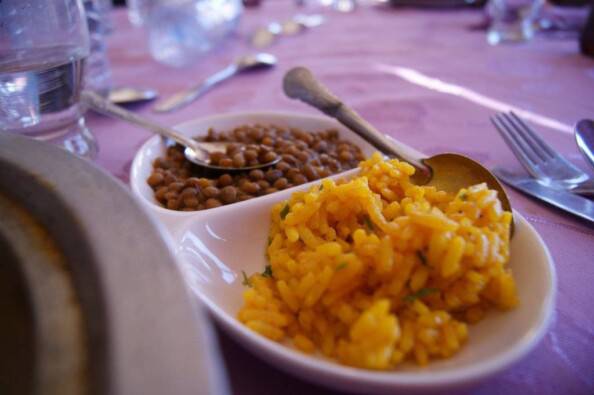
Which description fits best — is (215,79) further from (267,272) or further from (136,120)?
(267,272)

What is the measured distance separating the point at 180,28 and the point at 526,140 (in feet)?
5.29

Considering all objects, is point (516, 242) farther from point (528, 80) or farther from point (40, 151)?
point (528, 80)

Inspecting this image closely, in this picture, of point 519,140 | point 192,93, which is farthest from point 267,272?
point 192,93

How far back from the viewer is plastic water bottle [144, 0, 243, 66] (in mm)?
2033

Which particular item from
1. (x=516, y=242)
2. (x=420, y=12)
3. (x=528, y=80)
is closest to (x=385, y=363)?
(x=516, y=242)

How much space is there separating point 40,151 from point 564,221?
984 mm

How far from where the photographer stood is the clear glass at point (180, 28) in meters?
2.03

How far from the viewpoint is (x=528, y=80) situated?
5.84 feet

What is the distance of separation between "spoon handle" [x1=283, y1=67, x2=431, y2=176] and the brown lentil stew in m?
0.08

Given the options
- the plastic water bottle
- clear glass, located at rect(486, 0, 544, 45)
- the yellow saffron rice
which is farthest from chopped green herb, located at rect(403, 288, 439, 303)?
clear glass, located at rect(486, 0, 544, 45)

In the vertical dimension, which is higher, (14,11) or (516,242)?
(14,11)

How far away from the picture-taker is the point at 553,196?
0.99m

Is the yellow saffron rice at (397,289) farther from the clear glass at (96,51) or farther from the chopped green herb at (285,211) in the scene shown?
the clear glass at (96,51)

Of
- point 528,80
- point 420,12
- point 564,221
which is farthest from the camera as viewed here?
point 420,12
